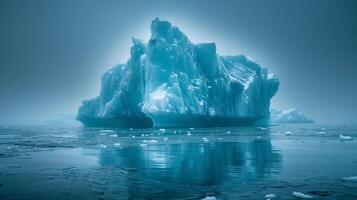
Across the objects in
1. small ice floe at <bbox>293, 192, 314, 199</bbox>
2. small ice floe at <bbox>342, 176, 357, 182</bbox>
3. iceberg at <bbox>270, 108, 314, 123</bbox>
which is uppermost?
iceberg at <bbox>270, 108, 314, 123</bbox>

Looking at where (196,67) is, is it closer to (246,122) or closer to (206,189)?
(246,122)

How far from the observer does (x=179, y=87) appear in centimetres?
4406

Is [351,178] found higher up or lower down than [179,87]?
lower down

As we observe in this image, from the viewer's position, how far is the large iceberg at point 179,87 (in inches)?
1766

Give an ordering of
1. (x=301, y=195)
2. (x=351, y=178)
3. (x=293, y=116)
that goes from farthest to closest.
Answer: (x=293, y=116), (x=351, y=178), (x=301, y=195)

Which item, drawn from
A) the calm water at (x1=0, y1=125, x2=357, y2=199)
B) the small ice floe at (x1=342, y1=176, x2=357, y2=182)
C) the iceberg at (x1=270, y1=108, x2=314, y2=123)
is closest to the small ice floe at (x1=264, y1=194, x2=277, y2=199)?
the calm water at (x1=0, y1=125, x2=357, y2=199)

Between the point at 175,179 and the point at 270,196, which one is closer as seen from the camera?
the point at 270,196

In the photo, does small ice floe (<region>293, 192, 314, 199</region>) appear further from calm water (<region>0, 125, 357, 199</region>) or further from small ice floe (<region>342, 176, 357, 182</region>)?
small ice floe (<region>342, 176, 357, 182</region>)

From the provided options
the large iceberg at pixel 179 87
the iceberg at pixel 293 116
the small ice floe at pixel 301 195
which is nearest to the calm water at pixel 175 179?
the small ice floe at pixel 301 195

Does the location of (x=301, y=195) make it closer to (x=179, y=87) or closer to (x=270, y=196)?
(x=270, y=196)

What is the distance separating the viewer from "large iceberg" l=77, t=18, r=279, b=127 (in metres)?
44.8

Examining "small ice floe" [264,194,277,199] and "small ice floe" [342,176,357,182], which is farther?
"small ice floe" [342,176,357,182]

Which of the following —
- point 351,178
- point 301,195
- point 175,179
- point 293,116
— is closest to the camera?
point 301,195

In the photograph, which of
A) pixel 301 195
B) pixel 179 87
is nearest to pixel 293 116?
pixel 179 87
